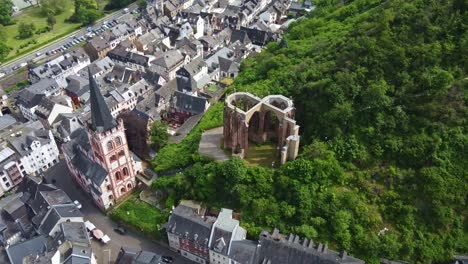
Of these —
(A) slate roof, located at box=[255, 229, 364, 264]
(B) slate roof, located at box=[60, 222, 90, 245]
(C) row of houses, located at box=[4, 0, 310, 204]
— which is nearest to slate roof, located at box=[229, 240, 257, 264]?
(A) slate roof, located at box=[255, 229, 364, 264]

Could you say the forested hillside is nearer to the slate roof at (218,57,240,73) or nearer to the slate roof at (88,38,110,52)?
the slate roof at (218,57,240,73)

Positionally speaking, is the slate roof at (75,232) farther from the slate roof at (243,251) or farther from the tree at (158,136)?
the slate roof at (243,251)

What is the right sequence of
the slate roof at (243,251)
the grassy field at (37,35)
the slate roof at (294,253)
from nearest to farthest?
the slate roof at (294,253)
the slate roof at (243,251)
the grassy field at (37,35)

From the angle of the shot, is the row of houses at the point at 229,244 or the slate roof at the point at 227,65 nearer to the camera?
the row of houses at the point at 229,244

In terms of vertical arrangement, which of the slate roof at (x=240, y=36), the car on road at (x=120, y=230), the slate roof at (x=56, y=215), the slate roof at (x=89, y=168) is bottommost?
the car on road at (x=120, y=230)

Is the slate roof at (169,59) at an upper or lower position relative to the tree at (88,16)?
lower

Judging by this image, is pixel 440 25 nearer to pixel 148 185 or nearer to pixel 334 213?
pixel 334 213

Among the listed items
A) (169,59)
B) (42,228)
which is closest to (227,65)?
(169,59)

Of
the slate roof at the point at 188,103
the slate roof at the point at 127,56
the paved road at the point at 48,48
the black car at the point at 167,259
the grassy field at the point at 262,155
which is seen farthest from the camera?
the paved road at the point at 48,48

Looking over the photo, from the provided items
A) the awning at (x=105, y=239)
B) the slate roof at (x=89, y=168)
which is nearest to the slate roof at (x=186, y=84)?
the slate roof at (x=89, y=168)
